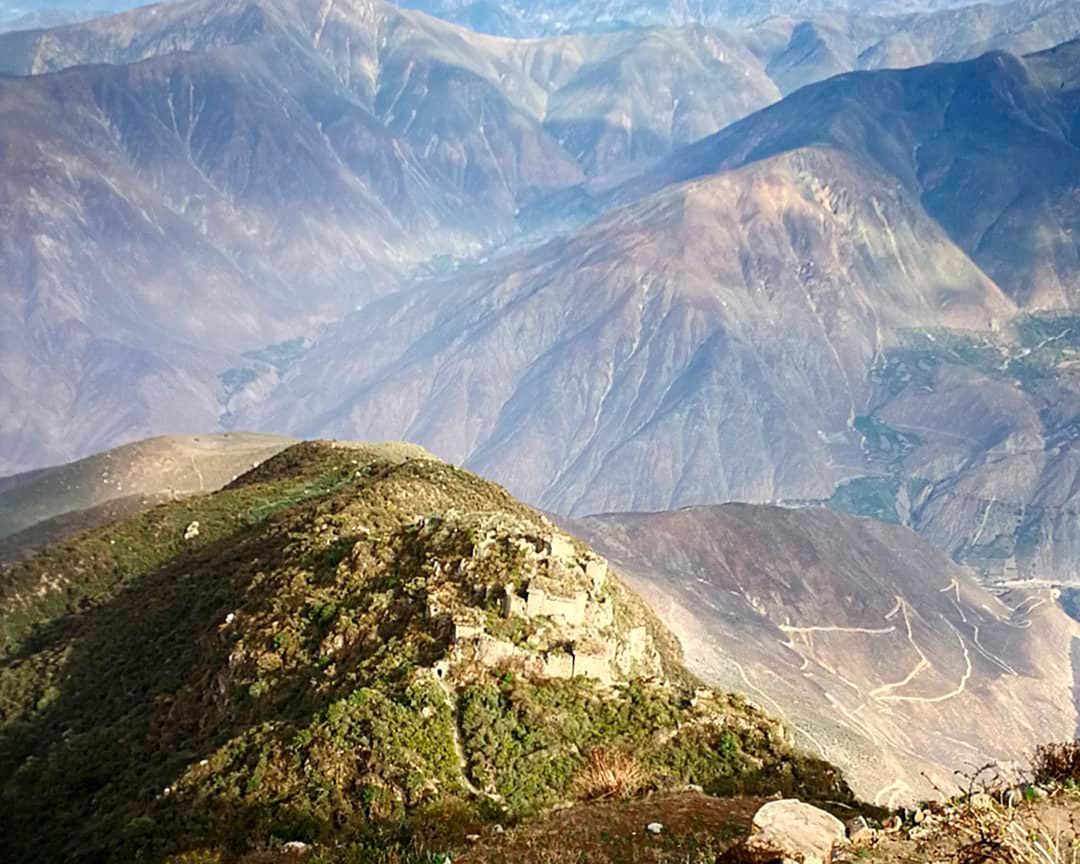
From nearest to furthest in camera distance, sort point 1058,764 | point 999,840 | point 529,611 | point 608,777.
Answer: point 999,840
point 1058,764
point 608,777
point 529,611

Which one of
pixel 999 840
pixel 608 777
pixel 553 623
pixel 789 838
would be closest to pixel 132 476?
pixel 553 623

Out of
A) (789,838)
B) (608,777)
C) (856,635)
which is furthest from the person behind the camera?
(856,635)

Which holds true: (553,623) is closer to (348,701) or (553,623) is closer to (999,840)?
(348,701)

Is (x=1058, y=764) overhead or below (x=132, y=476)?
overhead

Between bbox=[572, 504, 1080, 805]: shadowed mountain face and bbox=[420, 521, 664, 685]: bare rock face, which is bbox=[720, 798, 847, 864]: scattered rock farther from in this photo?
bbox=[572, 504, 1080, 805]: shadowed mountain face

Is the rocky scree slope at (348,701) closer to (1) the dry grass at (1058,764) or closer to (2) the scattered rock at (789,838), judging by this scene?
(2) the scattered rock at (789,838)

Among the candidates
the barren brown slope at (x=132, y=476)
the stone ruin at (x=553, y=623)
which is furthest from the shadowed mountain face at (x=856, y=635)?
the stone ruin at (x=553, y=623)

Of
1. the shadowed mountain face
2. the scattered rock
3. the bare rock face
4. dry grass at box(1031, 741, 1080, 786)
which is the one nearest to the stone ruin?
the bare rock face
